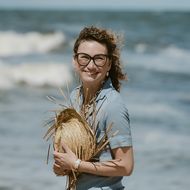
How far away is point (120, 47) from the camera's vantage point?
327 cm

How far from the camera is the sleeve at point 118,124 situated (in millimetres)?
3006

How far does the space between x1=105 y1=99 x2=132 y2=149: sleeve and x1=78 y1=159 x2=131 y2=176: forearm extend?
0.26ft

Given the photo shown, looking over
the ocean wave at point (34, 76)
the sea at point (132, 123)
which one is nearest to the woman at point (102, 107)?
the sea at point (132, 123)

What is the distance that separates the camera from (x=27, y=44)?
3344cm

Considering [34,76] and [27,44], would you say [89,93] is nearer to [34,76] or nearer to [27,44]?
[34,76]

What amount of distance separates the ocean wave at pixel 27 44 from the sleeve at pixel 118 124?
25.3 m

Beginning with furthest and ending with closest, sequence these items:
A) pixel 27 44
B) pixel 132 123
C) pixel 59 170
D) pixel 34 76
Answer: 1. pixel 27 44
2. pixel 34 76
3. pixel 132 123
4. pixel 59 170

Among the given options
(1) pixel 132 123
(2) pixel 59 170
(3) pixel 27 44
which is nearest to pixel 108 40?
(2) pixel 59 170

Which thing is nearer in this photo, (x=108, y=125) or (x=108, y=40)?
(x=108, y=125)

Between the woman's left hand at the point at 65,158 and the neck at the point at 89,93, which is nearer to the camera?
the woman's left hand at the point at 65,158

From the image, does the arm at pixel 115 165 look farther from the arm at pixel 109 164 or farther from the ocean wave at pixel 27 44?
the ocean wave at pixel 27 44

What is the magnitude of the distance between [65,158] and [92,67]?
436mm

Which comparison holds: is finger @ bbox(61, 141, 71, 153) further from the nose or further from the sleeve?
the nose

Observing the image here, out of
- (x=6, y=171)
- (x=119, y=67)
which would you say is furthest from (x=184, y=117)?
(x=119, y=67)
